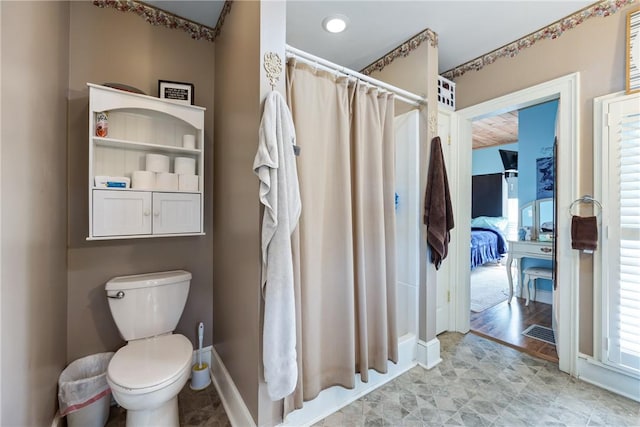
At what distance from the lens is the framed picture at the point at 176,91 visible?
1.81 meters

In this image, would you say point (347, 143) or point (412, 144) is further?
point (412, 144)

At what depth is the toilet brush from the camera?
5.94ft

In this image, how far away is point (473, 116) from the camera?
244 cm

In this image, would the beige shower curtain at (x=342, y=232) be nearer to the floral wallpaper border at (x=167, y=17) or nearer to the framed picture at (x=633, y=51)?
the floral wallpaper border at (x=167, y=17)

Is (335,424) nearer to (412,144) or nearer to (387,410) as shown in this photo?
(387,410)

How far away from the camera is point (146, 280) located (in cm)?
161

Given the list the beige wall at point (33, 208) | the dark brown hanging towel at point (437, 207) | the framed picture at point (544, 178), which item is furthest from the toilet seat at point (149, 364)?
the framed picture at point (544, 178)

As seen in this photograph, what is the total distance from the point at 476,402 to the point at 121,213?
2.44m

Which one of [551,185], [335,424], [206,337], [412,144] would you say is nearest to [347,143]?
[412,144]

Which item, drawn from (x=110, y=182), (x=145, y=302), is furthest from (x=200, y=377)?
(x=110, y=182)

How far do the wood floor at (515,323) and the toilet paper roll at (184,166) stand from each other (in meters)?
2.92

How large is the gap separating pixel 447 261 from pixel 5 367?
2.84m

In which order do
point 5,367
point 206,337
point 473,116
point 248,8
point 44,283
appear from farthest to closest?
point 473,116, point 206,337, point 248,8, point 44,283, point 5,367

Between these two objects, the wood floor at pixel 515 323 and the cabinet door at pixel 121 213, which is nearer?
the cabinet door at pixel 121 213
